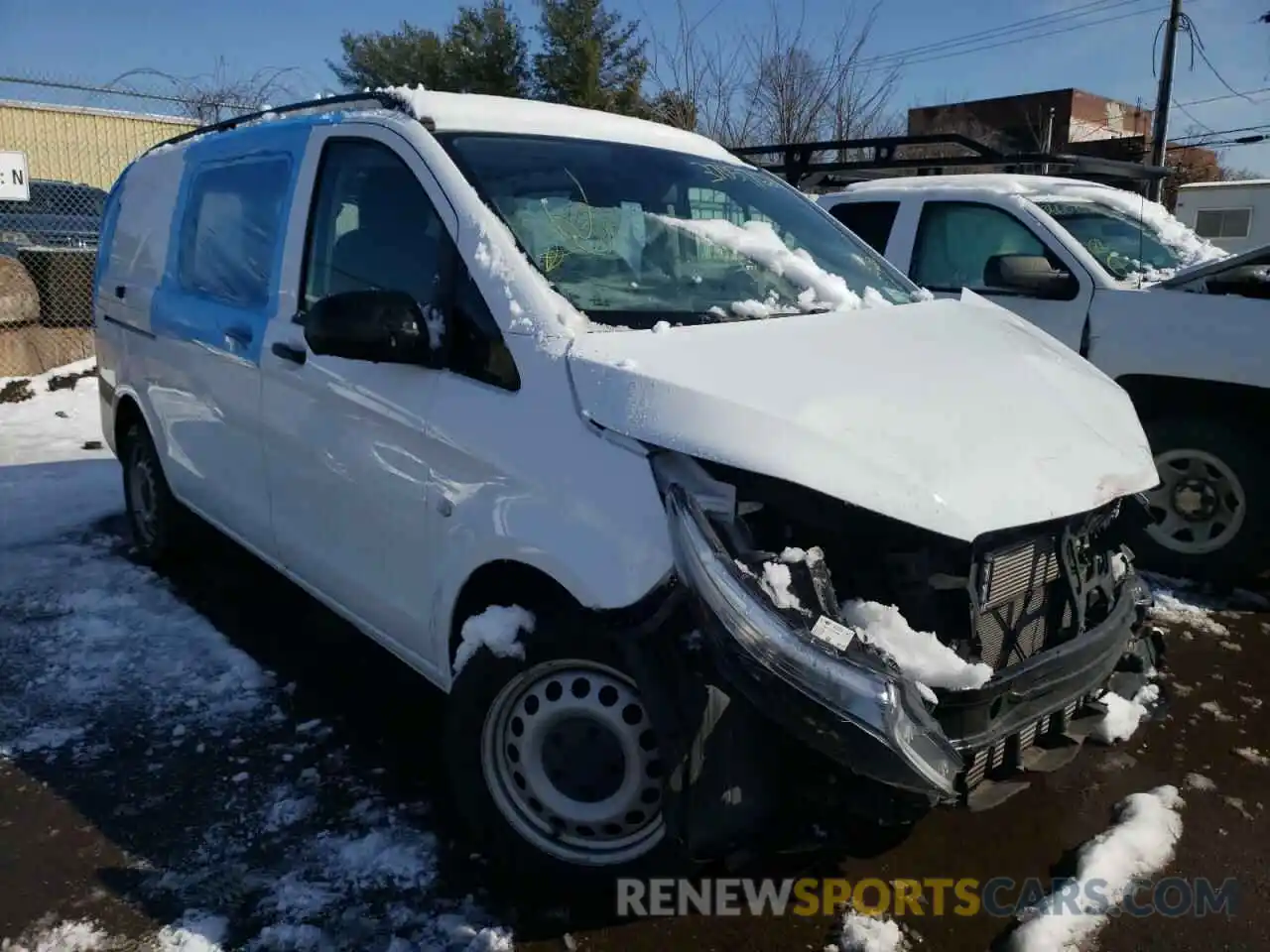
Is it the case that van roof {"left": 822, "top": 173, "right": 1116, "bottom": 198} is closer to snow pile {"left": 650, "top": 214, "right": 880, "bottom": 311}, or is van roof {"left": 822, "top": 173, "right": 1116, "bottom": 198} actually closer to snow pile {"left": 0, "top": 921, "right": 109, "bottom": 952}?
snow pile {"left": 650, "top": 214, "right": 880, "bottom": 311}

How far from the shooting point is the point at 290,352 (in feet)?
11.1

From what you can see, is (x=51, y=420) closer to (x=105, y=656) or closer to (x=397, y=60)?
(x=105, y=656)

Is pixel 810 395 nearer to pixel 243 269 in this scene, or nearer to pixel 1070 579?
pixel 1070 579

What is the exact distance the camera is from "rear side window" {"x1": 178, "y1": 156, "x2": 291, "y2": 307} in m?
Result: 3.64

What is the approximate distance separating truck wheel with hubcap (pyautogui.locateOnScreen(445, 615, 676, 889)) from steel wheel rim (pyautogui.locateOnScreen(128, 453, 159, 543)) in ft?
9.73

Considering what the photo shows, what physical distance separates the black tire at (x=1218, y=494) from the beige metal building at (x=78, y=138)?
1502cm

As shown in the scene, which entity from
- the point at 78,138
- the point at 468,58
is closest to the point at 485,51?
the point at 468,58

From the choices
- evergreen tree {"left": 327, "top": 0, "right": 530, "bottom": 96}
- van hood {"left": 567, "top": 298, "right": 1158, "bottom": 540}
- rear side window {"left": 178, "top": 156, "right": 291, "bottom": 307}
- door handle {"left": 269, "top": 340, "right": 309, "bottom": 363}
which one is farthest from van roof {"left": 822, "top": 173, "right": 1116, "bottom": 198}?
evergreen tree {"left": 327, "top": 0, "right": 530, "bottom": 96}

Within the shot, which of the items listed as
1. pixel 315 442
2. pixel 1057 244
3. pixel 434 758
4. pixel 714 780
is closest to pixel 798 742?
pixel 714 780

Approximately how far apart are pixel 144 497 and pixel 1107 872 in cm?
460

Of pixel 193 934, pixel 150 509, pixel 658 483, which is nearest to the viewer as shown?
pixel 658 483

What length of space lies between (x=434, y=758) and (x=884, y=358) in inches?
78.3

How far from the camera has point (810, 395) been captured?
2.36 metres

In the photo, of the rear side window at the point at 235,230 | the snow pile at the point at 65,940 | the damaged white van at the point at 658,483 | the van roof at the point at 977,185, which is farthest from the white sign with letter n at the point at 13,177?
the snow pile at the point at 65,940
